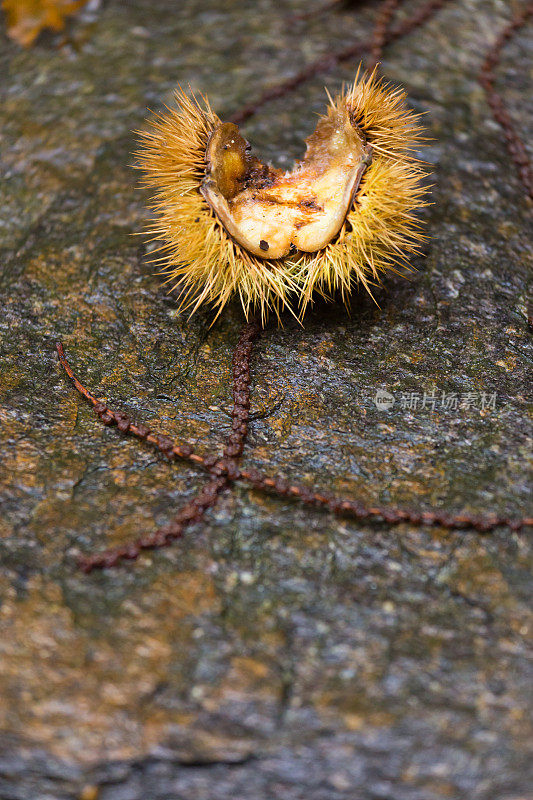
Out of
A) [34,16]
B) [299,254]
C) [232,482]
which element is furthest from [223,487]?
[34,16]

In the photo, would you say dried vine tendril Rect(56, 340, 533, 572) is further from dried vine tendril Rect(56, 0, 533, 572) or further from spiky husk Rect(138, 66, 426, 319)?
spiky husk Rect(138, 66, 426, 319)

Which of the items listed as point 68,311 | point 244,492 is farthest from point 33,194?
point 244,492

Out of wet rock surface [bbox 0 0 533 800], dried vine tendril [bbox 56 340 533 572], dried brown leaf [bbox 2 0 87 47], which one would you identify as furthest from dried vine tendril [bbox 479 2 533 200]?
dried brown leaf [bbox 2 0 87 47]

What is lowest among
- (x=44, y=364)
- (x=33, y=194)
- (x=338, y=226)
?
(x=44, y=364)

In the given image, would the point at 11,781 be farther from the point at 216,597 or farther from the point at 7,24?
the point at 7,24

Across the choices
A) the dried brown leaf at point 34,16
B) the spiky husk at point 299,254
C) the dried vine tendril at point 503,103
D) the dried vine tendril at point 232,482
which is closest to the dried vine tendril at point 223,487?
the dried vine tendril at point 232,482

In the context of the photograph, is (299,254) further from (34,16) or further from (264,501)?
(34,16)

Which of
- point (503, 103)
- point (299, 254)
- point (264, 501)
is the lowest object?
point (264, 501)

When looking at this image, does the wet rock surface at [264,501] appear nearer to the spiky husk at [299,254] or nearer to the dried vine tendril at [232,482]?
the dried vine tendril at [232,482]
